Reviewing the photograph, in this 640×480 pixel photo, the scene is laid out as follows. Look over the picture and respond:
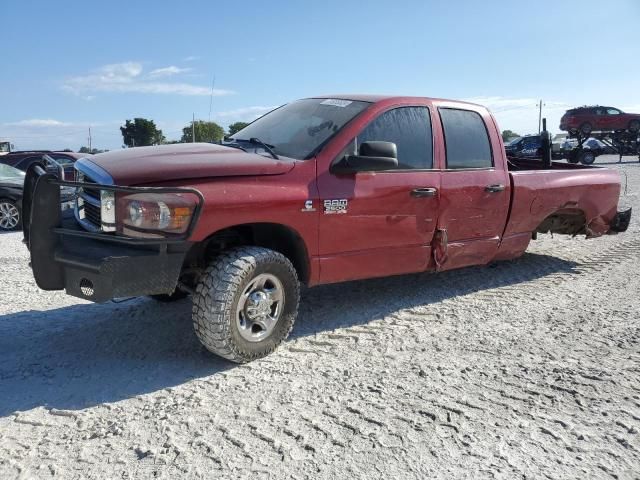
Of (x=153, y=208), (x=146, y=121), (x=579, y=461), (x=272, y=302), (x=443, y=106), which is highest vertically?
(x=146, y=121)

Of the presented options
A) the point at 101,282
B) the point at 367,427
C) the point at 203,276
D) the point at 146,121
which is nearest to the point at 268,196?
the point at 203,276

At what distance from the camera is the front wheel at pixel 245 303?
11.1 feet

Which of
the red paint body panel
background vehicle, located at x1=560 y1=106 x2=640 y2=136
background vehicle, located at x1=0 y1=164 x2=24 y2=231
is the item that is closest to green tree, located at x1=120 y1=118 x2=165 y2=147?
background vehicle, located at x1=560 y1=106 x2=640 y2=136

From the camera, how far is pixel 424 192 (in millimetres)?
4441

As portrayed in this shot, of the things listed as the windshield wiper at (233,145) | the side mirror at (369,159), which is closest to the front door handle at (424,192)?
the side mirror at (369,159)

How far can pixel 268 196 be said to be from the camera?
3.60m

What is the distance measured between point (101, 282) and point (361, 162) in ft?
6.18

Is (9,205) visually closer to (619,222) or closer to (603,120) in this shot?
(619,222)

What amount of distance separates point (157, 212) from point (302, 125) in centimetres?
164

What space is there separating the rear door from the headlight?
2.25 meters

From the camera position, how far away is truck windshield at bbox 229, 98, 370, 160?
164 inches

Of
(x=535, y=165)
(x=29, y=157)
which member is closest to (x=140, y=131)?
(x=29, y=157)

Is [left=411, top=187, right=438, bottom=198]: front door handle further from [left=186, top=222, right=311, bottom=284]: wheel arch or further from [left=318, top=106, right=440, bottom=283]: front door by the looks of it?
[left=186, top=222, right=311, bottom=284]: wheel arch

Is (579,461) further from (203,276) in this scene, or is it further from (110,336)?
(110,336)
